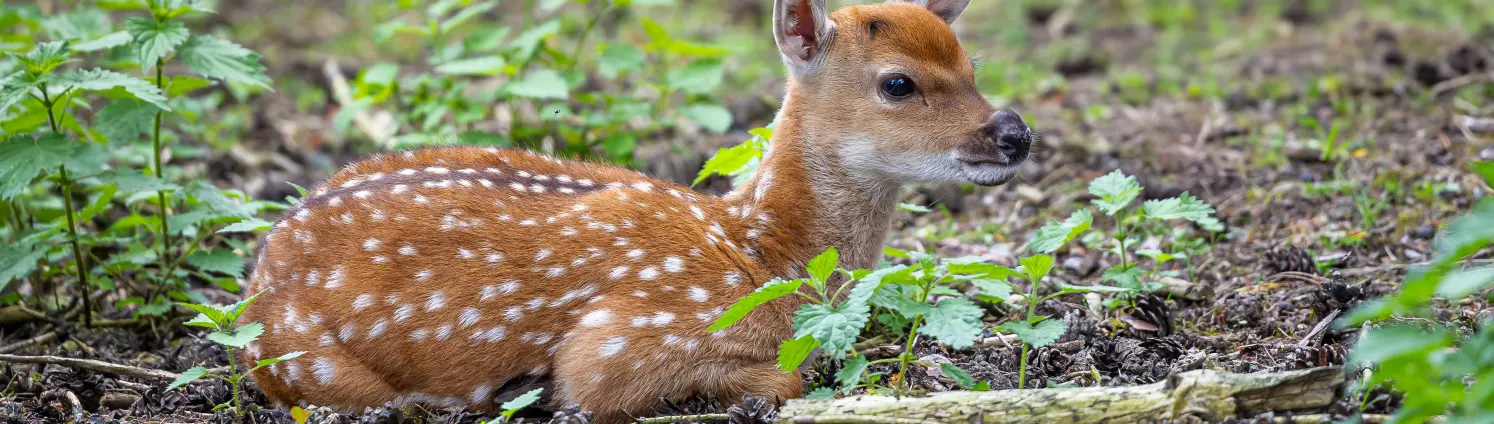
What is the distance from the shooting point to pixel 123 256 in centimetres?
516

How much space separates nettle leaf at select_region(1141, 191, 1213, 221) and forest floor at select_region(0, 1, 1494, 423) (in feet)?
1.41

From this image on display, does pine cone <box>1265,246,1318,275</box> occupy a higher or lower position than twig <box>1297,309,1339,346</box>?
lower

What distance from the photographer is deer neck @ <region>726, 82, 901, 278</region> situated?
4.44 meters

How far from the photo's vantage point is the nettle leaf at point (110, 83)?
442 cm

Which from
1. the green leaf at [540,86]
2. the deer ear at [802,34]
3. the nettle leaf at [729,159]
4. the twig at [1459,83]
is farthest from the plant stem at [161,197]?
the twig at [1459,83]

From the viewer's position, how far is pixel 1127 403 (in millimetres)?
3346

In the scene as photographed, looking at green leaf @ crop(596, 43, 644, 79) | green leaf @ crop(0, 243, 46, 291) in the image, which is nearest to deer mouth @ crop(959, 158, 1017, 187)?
green leaf @ crop(596, 43, 644, 79)

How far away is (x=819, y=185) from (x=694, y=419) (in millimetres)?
1001

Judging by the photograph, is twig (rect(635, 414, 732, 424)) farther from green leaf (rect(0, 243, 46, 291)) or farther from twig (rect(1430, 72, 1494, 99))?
twig (rect(1430, 72, 1494, 99))

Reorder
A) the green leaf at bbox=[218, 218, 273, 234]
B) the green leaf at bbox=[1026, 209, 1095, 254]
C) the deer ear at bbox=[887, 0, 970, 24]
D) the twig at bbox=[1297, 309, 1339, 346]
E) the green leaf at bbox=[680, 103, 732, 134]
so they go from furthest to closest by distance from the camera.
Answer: the green leaf at bbox=[680, 103, 732, 134], the deer ear at bbox=[887, 0, 970, 24], the green leaf at bbox=[218, 218, 273, 234], the twig at bbox=[1297, 309, 1339, 346], the green leaf at bbox=[1026, 209, 1095, 254]

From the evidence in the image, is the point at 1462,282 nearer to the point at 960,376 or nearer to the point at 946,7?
the point at 960,376

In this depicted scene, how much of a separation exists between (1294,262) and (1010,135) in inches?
61.5

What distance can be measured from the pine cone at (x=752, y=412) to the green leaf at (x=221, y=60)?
211 cm

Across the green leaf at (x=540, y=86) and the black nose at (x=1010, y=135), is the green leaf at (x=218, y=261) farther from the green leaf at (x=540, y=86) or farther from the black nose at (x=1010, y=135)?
the black nose at (x=1010, y=135)
